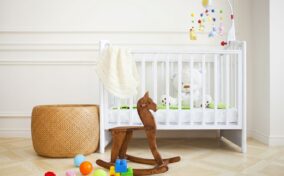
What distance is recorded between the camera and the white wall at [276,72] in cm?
246

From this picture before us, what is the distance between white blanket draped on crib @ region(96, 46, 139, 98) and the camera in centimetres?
212

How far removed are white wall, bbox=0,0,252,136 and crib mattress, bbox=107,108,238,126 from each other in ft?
2.28

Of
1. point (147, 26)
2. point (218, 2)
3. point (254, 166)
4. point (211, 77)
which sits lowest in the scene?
point (254, 166)

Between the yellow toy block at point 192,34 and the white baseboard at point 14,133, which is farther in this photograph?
the white baseboard at point 14,133

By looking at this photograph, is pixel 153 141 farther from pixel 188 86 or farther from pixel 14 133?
pixel 14 133

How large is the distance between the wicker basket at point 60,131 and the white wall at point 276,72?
1510mm

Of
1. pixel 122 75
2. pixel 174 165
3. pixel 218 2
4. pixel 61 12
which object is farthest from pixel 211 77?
pixel 61 12

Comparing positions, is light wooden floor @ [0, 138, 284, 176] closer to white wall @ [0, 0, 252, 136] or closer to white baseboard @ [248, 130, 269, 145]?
white baseboard @ [248, 130, 269, 145]

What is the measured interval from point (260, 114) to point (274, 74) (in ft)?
1.36

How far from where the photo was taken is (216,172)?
65.8 inches

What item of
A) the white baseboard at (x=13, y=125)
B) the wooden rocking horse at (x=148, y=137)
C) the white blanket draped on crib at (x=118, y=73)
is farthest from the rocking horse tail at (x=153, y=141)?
the white baseboard at (x=13, y=125)

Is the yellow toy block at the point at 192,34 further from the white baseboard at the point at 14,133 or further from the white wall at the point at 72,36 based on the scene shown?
the white baseboard at the point at 14,133

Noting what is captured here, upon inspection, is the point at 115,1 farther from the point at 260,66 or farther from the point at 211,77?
the point at 260,66

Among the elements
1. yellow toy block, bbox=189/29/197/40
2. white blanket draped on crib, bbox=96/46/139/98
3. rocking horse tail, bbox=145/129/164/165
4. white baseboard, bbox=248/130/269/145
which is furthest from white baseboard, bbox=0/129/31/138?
white baseboard, bbox=248/130/269/145
